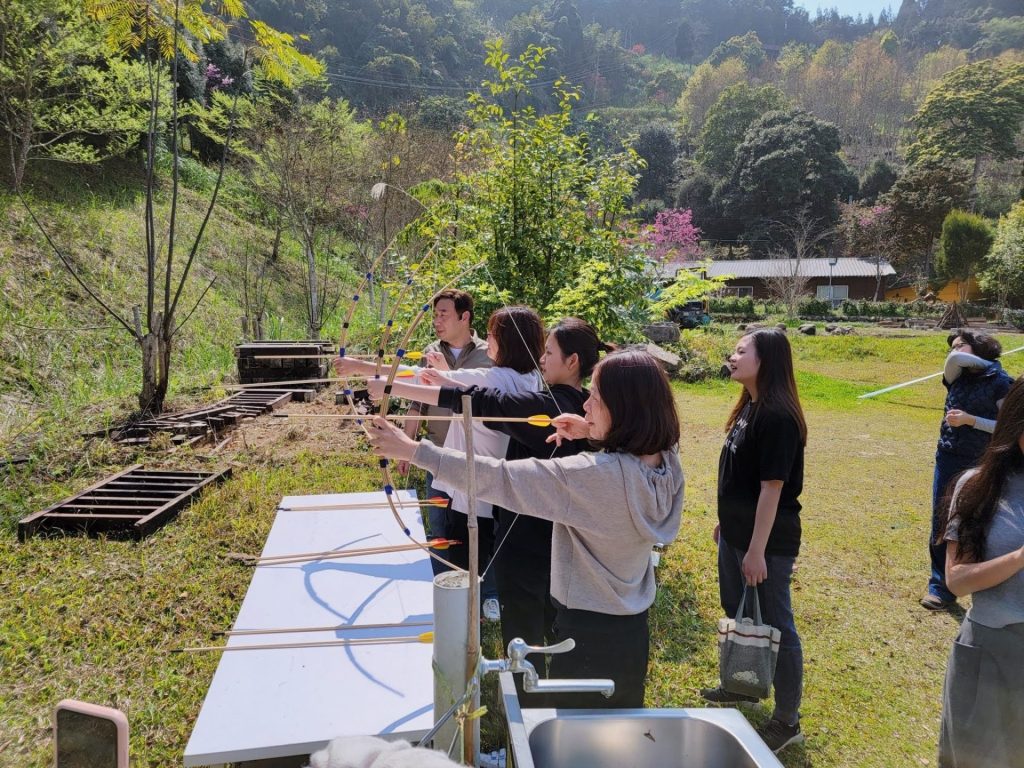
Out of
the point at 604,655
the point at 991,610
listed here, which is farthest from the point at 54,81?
the point at 991,610

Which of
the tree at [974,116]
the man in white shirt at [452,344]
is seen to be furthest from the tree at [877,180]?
the man in white shirt at [452,344]

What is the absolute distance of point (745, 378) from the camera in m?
2.58

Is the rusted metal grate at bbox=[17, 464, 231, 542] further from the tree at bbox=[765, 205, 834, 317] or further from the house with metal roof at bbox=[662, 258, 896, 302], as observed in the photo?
the house with metal roof at bbox=[662, 258, 896, 302]

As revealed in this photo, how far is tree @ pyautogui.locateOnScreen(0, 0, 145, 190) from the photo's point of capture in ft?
32.7

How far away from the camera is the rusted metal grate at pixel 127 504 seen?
4191 mm

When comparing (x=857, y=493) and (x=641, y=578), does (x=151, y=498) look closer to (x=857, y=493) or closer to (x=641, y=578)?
(x=641, y=578)

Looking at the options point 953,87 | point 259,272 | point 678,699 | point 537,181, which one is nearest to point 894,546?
point 678,699

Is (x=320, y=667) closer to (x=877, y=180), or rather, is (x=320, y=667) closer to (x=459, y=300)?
(x=459, y=300)

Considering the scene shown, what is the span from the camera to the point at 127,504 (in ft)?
15.1

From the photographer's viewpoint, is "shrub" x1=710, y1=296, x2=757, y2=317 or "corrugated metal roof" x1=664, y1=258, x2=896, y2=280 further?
"corrugated metal roof" x1=664, y1=258, x2=896, y2=280

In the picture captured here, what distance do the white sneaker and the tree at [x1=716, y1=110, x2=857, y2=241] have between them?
41.5 m

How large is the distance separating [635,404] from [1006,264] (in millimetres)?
32848

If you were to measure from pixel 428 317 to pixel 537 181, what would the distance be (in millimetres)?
1355

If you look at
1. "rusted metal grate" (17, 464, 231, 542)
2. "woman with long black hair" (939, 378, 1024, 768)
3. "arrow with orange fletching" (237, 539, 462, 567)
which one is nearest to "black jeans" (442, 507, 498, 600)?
"arrow with orange fletching" (237, 539, 462, 567)
